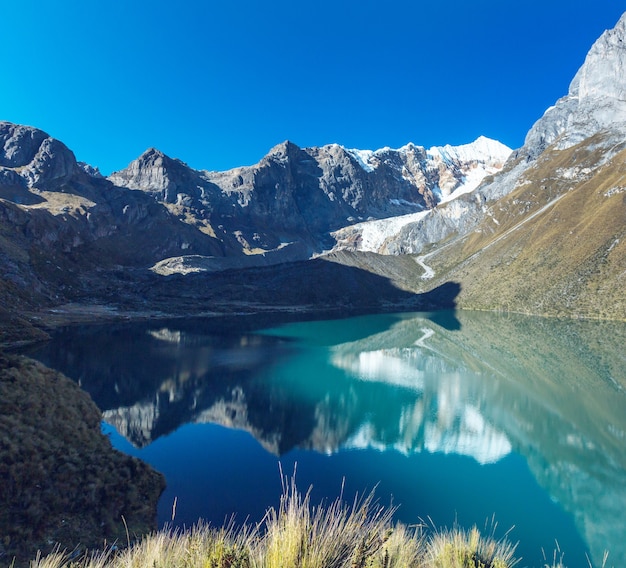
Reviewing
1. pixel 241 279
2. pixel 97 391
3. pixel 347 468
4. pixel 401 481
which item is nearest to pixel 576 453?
pixel 401 481

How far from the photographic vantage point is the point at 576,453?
23438 mm

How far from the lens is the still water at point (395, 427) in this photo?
17.4 m

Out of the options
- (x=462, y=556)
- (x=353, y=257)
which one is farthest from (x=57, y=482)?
(x=353, y=257)

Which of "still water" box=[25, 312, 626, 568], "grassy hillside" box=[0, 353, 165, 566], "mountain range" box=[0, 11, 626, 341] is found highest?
"mountain range" box=[0, 11, 626, 341]

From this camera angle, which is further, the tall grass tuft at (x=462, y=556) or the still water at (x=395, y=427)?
the still water at (x=395, y=427)

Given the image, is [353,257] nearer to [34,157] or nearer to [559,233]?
[559,233]

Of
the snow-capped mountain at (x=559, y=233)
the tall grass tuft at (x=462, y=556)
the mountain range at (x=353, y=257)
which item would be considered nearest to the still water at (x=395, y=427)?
the tall grass tuft at (x=462, y=556)

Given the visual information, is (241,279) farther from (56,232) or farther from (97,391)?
(97,391)

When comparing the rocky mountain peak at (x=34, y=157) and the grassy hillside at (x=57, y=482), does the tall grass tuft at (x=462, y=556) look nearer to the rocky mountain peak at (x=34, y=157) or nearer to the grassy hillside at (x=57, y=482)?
the grassy hillside at (x=57, y=482)

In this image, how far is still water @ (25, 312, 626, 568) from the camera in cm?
1739

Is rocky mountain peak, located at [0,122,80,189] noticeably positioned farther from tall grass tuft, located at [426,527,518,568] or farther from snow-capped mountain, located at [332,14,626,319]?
tall grass tuft, located at [426,527,518,568]

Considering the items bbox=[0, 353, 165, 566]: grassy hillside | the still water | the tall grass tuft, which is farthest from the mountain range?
the tall grass tuft

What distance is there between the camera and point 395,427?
92.7 feet

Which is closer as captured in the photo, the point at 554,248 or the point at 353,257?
the point at 554,248
